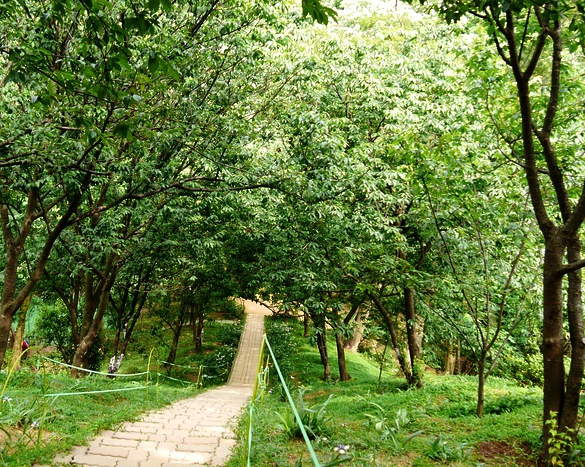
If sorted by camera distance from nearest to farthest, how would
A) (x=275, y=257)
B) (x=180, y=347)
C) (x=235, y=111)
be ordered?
(x=235, y=111)
(x=275, y=257)
(x=180, y=347)

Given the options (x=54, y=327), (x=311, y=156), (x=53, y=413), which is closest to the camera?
(x=53, y=413)

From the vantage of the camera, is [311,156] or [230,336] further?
[230,336]

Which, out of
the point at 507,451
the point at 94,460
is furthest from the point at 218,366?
the point at 94,460

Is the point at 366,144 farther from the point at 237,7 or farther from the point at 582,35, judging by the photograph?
the point at 582,35

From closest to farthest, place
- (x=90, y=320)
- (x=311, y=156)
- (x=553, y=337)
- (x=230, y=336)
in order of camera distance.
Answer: (x=553, y=337)
(x=311, y=156)
(x=90, y=320)
(x=230, y=336)

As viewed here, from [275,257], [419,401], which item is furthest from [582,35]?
[275,257]

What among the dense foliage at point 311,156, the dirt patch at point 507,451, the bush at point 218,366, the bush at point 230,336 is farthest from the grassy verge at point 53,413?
the bush at point 230,336

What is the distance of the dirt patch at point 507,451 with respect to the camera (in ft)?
15.2

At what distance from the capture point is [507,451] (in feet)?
16.1

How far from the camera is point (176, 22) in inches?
268

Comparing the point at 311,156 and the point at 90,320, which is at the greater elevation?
the point at 311,156

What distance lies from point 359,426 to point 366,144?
5.33 m

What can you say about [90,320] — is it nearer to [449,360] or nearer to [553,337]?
[553,337]

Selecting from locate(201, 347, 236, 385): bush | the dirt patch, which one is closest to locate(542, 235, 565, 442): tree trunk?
the dirt patch
